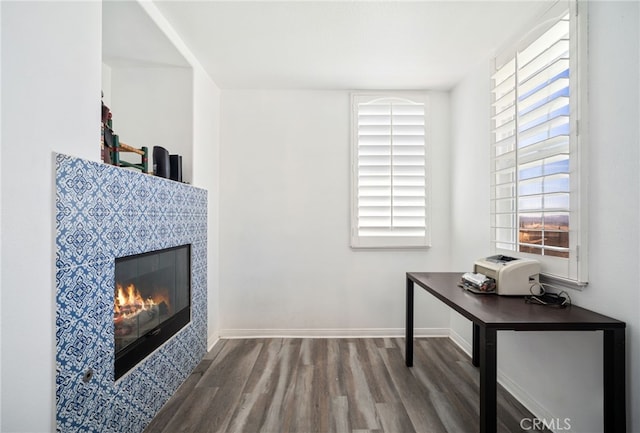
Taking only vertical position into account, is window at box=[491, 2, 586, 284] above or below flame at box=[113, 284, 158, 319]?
above

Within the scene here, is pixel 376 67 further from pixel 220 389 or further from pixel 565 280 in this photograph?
pixel 220 389

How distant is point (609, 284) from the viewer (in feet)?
4.73

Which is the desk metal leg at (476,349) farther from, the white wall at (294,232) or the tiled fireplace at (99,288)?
the tiled fireplace at (99,288)

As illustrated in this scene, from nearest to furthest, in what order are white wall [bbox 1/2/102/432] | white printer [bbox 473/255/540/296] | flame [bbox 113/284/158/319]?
white wall [bbox 1/2/102/432], flame [bbox 113/284/158/319], white printer [bbox 473/255/540/296]

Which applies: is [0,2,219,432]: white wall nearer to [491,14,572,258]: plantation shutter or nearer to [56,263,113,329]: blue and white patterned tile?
[56,263,113,329]: blue and white patterned tile

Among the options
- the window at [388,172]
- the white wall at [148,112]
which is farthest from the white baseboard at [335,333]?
the white wall at [148,112]

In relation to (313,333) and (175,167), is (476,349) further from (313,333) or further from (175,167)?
(175,167)

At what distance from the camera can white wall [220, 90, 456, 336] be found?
10.3 feet

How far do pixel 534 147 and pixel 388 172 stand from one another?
1.40 meters

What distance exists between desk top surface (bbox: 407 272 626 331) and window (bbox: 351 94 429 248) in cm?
122

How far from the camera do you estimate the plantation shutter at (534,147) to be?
167cm

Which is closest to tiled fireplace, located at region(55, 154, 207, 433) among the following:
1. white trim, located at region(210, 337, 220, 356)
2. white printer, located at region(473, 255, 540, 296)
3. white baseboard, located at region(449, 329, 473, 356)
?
white trim, located at region(210, 337, 220, 356)

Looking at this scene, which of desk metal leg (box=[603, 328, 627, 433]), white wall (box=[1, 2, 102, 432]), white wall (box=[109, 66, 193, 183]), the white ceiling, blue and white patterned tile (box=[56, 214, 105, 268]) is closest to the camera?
white wall (box=[1, 2, 102, 432])

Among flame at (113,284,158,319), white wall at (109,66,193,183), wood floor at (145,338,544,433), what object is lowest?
wood floor at (145,338,544,433)
